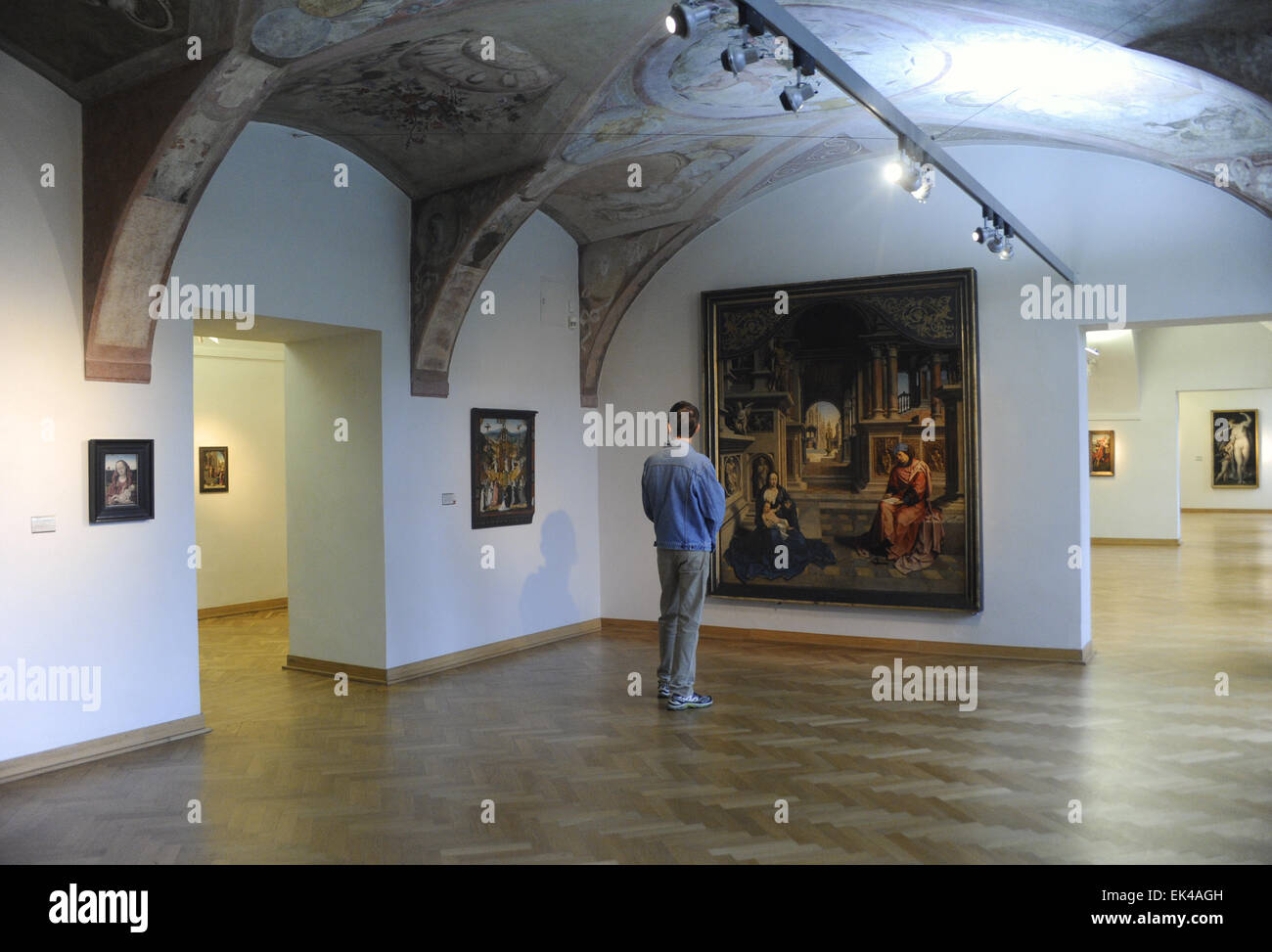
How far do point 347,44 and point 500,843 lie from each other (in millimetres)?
4508

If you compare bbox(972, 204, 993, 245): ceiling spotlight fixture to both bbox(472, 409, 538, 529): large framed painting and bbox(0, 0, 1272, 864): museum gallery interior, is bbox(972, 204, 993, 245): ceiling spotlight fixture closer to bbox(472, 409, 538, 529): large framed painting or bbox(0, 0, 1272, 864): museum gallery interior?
bbox(0, 0, 1272, 864): museum gallery interior

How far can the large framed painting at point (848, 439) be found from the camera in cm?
980

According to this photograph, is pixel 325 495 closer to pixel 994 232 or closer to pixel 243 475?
pixel 243 475

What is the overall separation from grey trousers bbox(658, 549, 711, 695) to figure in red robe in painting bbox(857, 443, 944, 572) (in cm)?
306

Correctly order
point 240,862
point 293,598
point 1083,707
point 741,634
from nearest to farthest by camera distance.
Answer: point 240,862
point 1083,707
point 293,598
point 741,634

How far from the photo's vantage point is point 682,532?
756 centimetres

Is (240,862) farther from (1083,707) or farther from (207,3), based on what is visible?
(1083,707)

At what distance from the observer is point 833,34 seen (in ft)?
21.9

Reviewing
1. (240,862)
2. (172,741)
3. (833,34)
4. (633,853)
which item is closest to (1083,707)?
(633,853)

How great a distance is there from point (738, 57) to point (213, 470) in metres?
10.8

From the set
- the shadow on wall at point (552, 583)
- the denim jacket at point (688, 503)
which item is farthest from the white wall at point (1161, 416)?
the denim jacket at point (688, 503)

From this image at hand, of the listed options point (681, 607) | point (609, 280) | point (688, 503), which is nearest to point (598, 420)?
point (609, 280)

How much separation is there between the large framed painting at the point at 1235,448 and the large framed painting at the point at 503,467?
24750mm

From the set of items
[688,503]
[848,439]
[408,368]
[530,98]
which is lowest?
[688,503]
